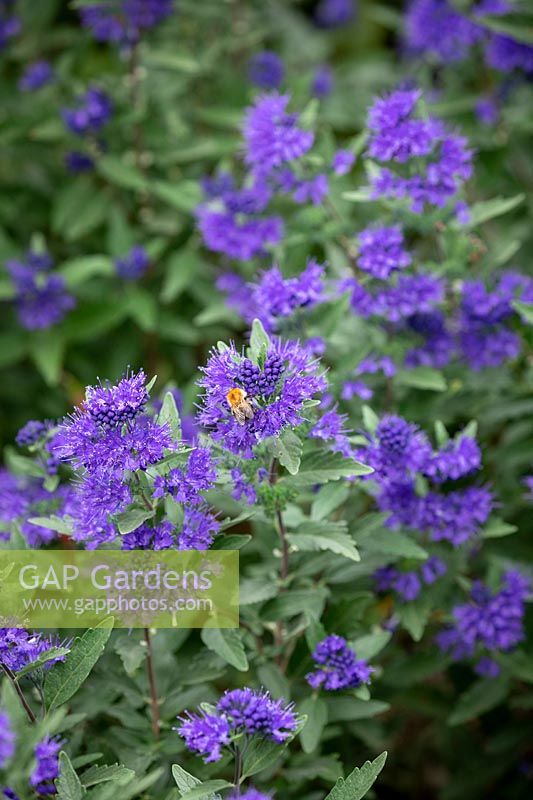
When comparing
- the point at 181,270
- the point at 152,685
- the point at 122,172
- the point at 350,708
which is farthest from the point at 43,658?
the point at 122,172

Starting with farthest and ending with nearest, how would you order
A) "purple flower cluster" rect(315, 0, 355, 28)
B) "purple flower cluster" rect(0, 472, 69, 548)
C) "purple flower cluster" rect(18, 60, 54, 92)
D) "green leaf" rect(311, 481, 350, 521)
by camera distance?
"purple flower cluster" rect(315, 0, 355, 28), "purple flower cluster" rect(18, 60, 54, 92), "purple flower cluster" rect(0, 472, 69, 548), "green leaf" rect(311, 481, 350, 521)

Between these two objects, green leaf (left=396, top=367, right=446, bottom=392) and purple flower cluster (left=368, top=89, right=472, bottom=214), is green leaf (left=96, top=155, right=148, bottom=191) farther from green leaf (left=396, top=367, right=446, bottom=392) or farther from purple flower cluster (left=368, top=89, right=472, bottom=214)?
green leaf (left=396, top=367, right=446, bottom=392)

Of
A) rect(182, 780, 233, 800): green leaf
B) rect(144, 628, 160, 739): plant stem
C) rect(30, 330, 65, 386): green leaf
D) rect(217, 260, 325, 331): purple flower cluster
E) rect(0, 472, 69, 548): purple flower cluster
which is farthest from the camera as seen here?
rect(30, 330, 65, 386): green leaf

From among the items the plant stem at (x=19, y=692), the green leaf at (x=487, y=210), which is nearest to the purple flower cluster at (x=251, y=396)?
the plant stem at (x=19, y=692)

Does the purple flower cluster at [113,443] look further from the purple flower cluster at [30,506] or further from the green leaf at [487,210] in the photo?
the green leaf at [487,210]

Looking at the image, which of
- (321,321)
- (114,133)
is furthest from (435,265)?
(114,133)

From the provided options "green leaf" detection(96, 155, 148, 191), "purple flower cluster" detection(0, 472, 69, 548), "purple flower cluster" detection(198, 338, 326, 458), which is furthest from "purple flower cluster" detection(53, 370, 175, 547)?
"green leaf" detection(96, 155, 148, 191)
